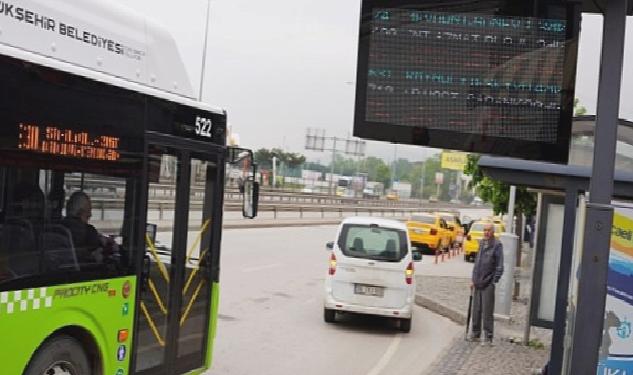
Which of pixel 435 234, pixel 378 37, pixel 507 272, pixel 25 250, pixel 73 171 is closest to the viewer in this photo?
pixel 378 37

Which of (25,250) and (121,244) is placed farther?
(121,244)

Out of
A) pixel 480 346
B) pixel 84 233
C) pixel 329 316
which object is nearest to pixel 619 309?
pixel 84 233

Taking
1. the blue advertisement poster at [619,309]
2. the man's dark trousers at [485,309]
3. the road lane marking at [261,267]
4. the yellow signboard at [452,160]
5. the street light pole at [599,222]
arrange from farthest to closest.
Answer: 1. the yellow signboard at [452,160]
2. the road lane marking at [261,267]
3. the man's dark trousers at [485,309]
4. the blue advertisement poster at [619,309]
5. the street light pole at [599,222]

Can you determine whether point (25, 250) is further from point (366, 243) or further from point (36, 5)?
point (366, 243)

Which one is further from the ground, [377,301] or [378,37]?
[378,37]

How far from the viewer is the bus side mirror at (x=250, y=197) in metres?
8.73

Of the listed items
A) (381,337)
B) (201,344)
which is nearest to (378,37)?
(201,344)

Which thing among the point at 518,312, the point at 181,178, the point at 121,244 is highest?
the point at 181,178

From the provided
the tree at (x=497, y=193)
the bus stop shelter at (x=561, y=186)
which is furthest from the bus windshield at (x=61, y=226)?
the tree at (x=497, y=193)

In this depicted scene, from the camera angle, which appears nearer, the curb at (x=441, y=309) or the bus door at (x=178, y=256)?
the bus door at (x=178, y=256)

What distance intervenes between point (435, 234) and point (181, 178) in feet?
94.3

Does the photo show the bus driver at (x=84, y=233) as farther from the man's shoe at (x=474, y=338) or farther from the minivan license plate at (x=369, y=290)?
the man's shoe at (x=474, y=338)

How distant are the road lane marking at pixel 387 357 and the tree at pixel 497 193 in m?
10.7

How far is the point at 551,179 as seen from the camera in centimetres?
852
